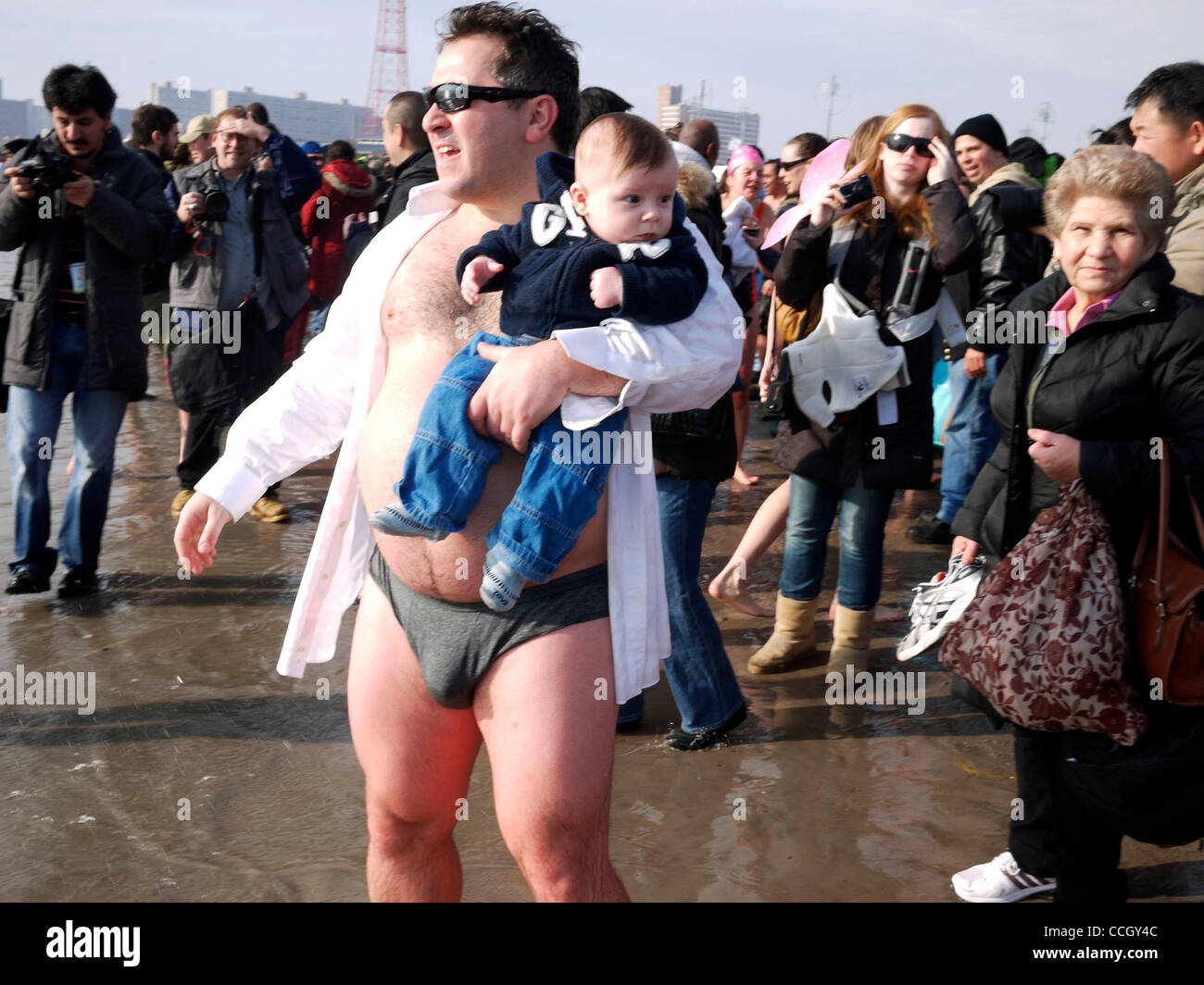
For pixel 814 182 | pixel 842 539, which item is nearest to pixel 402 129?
pixel 814 182

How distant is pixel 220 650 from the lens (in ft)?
16.4

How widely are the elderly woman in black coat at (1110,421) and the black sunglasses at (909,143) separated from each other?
161 cm

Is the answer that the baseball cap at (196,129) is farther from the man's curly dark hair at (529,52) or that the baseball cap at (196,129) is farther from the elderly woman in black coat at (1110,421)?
the elderly woman in black coat at (1110,421)

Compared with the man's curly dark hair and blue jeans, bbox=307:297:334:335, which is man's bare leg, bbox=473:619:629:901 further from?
blue jeans, bbox=307:297:334:335

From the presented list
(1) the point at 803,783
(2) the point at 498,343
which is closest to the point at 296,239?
(1) the point at 803,783

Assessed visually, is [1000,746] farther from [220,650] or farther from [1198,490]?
[220,650]

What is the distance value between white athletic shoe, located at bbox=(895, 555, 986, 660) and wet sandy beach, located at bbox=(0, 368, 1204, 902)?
25.5 inches

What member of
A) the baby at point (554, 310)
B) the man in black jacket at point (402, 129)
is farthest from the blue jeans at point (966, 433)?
the baby at point (554, 310)

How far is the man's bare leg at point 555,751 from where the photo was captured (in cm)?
210

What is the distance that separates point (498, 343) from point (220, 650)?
130 inches

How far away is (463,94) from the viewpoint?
89.0 inches

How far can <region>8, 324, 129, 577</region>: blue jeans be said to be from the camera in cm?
546

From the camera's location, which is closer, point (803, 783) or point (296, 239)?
point (803, 783)

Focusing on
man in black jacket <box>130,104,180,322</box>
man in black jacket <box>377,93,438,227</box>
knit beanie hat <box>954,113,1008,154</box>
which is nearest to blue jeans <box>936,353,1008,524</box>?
knit beanie hat <box>954,113,1008,154</box>
